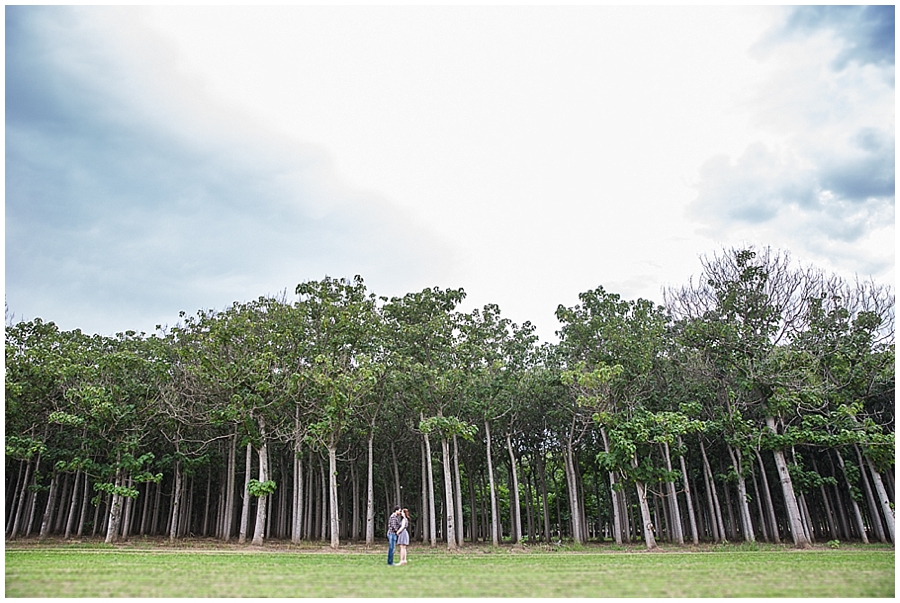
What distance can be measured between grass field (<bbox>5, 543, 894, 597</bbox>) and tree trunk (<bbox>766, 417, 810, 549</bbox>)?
6696mm

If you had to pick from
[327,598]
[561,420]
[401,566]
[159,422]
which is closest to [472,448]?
[561,420]

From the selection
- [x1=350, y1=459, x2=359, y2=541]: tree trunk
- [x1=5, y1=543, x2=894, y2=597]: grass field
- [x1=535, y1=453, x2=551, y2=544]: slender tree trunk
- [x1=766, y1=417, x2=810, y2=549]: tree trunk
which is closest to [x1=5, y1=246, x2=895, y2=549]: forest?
[x1=766, y1=417, x2=810, y2=549]: tree trunk

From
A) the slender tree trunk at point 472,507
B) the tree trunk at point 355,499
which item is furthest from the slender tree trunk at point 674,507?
the tree trunk at point 355,499

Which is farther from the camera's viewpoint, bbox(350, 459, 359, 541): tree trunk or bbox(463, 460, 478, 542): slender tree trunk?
bbox(350, 459, 359, 541): tree trunk

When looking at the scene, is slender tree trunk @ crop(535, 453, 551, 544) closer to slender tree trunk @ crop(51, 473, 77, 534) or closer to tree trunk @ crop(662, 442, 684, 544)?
tree trunk @ crop(662, 442, 684, 544)

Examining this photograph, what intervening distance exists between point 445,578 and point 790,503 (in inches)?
686

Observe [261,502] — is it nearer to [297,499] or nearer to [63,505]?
[297,499]

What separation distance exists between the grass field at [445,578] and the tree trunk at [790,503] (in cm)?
670

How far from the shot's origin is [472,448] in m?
33.0

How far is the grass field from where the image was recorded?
32.7 ft

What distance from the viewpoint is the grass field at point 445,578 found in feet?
32.7

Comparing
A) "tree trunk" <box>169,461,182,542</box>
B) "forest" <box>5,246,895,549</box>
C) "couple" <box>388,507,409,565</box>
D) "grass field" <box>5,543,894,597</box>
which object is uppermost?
"forest" <box>5,246,895,549</box>

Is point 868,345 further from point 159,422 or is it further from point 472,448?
point 159,422

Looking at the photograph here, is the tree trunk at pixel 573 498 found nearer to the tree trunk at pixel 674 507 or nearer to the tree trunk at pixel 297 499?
the tree trunk at pixel 674 507
